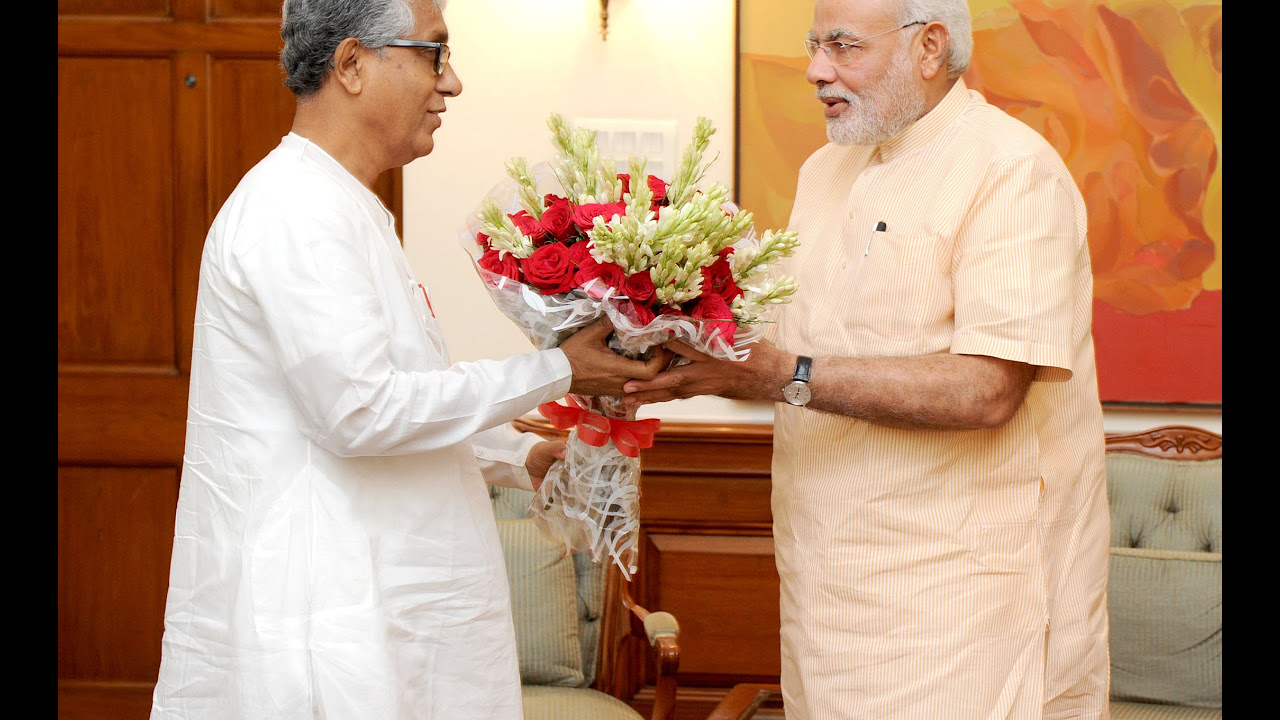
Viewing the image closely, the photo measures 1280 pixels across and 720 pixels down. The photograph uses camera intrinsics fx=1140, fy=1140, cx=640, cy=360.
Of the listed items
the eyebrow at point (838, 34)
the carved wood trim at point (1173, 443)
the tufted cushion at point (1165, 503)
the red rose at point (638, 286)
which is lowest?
the tufted cushion at point (1165, 503)

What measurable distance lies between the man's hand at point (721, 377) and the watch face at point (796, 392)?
1cm

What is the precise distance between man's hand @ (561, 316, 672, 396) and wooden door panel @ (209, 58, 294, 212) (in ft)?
7.32

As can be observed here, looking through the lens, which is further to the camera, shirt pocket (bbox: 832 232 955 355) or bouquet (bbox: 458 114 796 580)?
shirt pocket (bbox: 832 232 955 355)

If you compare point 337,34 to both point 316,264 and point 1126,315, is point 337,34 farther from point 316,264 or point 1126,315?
point 1126,315

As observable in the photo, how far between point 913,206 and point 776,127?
1559 millimetres

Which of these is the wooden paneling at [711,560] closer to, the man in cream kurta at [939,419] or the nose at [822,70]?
the man in cream kurta at [939,419]

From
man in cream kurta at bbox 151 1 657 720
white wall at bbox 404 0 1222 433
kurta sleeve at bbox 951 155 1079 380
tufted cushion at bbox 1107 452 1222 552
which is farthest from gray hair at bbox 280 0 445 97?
tufted cushion at bbox 1107 452 1222 552

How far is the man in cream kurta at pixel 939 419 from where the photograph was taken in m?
1.85

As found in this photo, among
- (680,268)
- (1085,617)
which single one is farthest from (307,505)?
(1085,617)

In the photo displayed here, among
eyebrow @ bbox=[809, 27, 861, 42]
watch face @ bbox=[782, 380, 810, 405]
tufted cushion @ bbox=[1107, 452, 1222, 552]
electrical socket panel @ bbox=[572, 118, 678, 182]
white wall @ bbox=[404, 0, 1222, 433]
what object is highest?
white wall @ bbox=[404, 0, 1222, 433]

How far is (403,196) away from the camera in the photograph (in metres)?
3.57

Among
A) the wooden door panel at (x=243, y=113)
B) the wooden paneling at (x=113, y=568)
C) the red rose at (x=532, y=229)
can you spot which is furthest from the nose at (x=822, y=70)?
the wooden paneling at (x=113, y=568)

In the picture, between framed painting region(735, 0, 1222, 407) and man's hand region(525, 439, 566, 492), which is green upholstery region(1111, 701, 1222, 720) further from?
man's hand region(525, 439, 566, 492)

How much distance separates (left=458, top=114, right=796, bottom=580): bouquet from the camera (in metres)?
1.60
